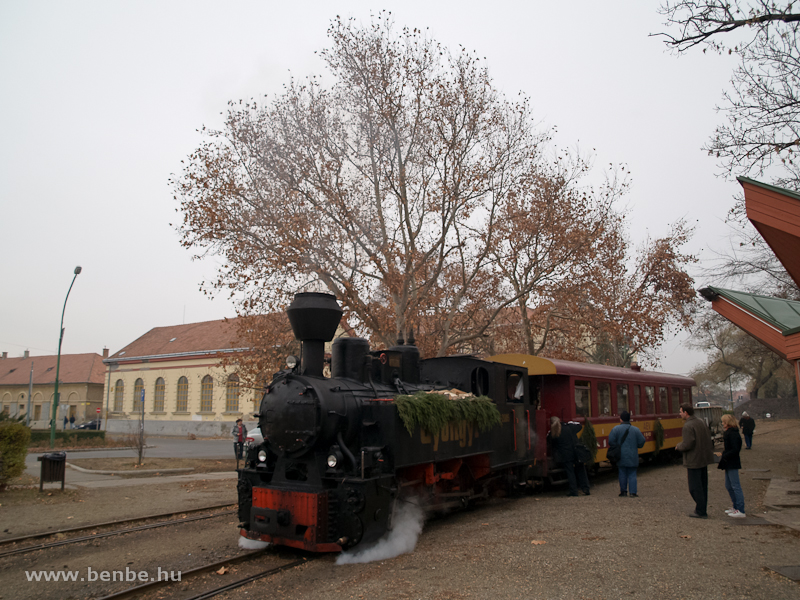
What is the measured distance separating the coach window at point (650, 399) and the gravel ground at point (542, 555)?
537 cm

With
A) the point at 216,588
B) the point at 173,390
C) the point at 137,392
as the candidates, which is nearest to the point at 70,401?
the point at 137,392

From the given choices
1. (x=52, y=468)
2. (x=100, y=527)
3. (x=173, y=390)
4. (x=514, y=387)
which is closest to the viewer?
(x=100, y=527)

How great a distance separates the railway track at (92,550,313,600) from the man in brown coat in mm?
5590

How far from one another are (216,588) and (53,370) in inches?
2459

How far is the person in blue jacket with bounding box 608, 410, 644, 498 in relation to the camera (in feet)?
34.1

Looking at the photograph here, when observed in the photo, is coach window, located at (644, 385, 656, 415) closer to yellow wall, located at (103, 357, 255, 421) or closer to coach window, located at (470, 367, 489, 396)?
coach window, located at (470, 367, 489, 396)

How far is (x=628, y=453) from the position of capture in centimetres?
1041

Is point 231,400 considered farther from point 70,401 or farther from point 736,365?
point 736,365

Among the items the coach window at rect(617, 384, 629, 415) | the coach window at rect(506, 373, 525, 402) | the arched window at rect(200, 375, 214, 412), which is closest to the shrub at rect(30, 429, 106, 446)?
the arched window at rect(200, 375, 214, 412)

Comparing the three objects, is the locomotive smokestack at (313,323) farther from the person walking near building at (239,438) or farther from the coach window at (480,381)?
the person walking near building at (239,438)

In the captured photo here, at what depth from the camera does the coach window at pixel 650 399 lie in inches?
604

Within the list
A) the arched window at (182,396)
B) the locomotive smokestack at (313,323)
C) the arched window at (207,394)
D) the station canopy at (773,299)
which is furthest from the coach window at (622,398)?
the arched window at (182,396)

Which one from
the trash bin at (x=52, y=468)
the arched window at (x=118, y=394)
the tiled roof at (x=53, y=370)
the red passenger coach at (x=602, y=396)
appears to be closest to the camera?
the trash bin at (x=52, y=468)

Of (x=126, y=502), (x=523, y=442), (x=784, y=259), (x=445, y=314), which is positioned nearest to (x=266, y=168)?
(x=445, y=314)
